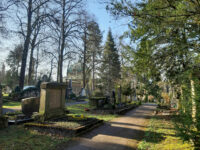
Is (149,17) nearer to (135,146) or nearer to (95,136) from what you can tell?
(135,146)

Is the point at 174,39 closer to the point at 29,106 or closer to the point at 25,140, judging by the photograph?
the point at 25,140

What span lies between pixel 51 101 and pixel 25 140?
297 cm

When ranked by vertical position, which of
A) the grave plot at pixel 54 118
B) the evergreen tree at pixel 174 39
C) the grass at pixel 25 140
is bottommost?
the grass at pixel 25 140

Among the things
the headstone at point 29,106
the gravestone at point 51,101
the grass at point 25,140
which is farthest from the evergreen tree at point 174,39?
the headstone at point 29,106

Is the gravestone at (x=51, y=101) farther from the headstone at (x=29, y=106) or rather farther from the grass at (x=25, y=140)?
the headstone at (x=29, y=106)

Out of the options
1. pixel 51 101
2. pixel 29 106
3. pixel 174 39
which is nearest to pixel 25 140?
pixel 51 101

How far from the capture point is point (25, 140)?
5.13 metres

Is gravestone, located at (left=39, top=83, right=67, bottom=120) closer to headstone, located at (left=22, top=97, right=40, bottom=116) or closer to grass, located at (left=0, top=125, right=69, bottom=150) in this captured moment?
grass, located at (left=0, top=125, right=69, bottom=150)

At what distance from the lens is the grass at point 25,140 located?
459 centimetres

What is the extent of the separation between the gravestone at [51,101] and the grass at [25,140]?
1.45 m

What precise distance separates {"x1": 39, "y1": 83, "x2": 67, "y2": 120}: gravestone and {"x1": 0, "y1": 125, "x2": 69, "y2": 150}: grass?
1.45 m

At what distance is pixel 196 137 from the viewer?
3.57 metres

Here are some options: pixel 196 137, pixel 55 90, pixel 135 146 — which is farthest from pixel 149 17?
pixel 55 90

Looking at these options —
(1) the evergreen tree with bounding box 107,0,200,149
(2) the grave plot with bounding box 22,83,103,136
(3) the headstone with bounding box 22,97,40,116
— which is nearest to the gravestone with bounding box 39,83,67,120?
(2) the grave plot with bounding box 22,83,103,136
